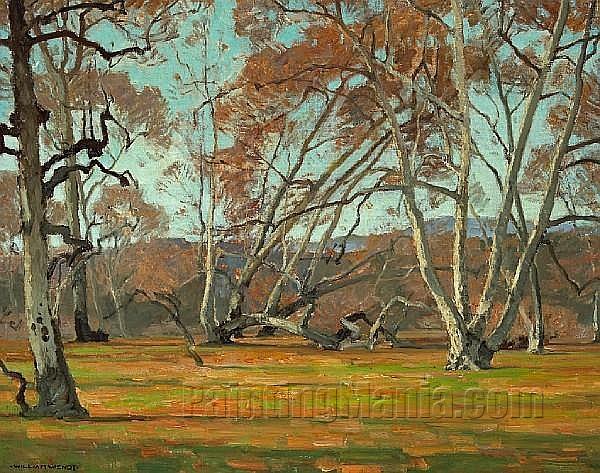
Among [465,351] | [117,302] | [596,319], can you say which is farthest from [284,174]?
[596,319]

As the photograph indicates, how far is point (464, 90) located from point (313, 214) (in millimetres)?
3016

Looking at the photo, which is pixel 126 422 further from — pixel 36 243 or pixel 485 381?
pixel 485 381

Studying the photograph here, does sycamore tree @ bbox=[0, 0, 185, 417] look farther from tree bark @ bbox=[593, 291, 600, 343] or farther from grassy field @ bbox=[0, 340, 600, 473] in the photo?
tree bark @ bbox=[593, 291, 600, 343]

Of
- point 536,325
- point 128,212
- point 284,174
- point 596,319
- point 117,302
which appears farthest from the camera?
point 596,319

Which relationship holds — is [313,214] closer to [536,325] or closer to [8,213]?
[536,325]

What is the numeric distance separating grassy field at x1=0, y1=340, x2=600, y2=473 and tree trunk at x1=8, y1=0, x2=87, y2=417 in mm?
170

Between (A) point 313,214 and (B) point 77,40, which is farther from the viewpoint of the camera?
(A) point 313,214

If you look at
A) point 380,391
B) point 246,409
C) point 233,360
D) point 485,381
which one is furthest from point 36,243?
point 233,360

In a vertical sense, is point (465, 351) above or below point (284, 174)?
below

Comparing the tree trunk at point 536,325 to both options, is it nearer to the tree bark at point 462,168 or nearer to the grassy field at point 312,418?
the grassy field at point 312,418

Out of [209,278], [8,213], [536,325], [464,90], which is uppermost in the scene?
[464,90]

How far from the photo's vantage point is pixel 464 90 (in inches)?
231

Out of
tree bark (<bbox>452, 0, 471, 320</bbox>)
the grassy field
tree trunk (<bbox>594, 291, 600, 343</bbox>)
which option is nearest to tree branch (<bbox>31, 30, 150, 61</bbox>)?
the grassy field

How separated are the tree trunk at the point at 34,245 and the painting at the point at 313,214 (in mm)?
20
